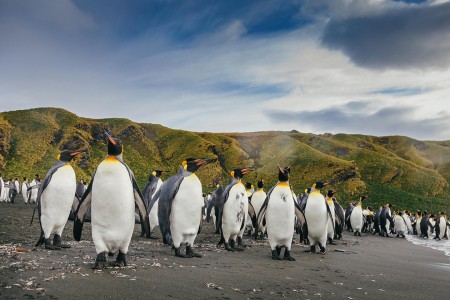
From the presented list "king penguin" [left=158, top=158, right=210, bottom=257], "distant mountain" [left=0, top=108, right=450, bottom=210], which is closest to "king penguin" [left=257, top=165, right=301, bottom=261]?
"king penguin" [left=158, top=158, right=210, bottom=257]

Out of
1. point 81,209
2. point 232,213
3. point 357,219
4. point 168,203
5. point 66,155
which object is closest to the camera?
point 81,209

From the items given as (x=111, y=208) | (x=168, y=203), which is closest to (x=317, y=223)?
(x=168, y=203)

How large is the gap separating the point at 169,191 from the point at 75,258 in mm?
1873

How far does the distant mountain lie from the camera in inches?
2067

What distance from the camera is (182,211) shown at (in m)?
6.62

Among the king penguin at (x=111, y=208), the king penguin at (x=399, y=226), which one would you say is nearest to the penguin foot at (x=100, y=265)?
the king penguin at (x=111, y=208)

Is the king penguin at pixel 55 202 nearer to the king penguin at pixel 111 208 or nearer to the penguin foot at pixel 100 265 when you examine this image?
the king penguin at pixel 111 208

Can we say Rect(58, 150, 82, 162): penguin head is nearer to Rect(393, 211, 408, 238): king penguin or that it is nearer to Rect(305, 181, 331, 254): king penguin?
Rect(305, 181, 331, 254): king penguin

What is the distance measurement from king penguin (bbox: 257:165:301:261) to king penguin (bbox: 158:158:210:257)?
1.60m

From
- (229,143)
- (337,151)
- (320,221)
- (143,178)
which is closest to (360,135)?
(337,151)

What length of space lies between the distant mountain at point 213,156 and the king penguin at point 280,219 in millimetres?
43995

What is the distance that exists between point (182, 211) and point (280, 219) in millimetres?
2025

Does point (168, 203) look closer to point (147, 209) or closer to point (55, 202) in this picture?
point (147, 209)

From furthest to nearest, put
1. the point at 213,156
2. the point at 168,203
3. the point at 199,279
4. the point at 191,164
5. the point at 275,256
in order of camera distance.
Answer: the point at 213,156, the point at 275,256, the point at 191,164, the point at 168,203, the point at 199,279
